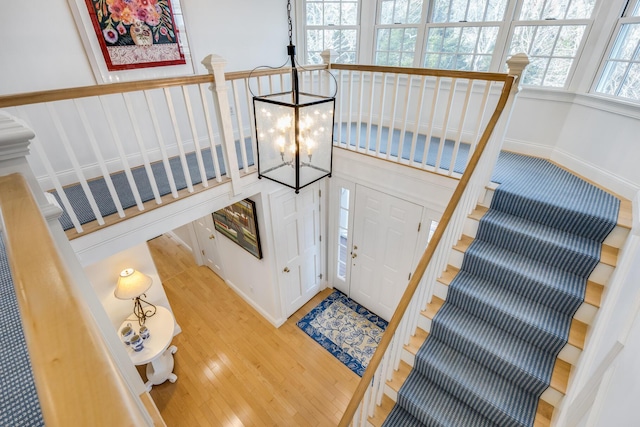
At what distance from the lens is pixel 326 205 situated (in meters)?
4.29

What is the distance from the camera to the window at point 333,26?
4.03m

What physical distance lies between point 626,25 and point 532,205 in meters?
1.78

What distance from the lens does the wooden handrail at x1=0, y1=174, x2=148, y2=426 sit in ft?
1.03

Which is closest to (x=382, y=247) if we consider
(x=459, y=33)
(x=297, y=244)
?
(x=297, y=244)

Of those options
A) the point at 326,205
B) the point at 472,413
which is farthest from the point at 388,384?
the point at 326,205

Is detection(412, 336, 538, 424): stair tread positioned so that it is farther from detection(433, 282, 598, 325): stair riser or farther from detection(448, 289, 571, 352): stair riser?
detection(433, 282, 598, 325): stair riser

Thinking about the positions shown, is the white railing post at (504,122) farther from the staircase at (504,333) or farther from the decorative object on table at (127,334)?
the decorative object on table at (127,334)

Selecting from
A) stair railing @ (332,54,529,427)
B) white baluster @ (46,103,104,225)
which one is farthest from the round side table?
stair railing @ (332,54,529,427)

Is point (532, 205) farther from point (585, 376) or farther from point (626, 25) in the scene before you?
point (626, 25)

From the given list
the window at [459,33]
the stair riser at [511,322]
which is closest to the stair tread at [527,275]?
the stair riser at [511,322]

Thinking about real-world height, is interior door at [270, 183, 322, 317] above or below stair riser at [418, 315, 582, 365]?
below

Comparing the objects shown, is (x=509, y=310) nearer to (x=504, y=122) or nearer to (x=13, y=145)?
(x=504, y=122)

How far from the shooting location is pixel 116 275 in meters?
3.55

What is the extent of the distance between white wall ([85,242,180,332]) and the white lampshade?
183 millimetres
